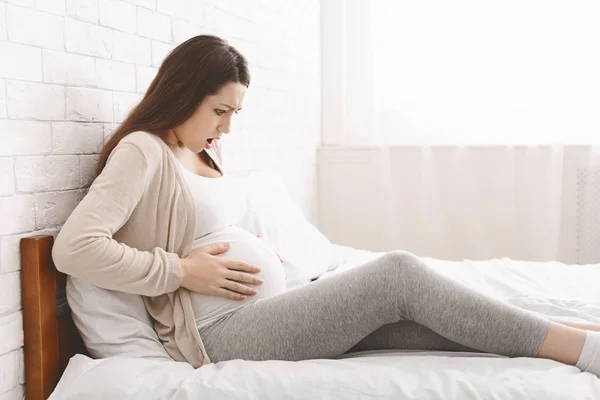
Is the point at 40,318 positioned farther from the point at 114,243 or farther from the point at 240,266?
the point at 240,266

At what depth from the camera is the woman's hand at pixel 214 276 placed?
4.67 feet

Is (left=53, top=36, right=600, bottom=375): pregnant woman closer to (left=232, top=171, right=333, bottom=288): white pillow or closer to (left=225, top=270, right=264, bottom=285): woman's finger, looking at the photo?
(left=225, top=270, right=264, bottom=285): woman's finger

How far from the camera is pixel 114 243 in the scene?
1.33 m

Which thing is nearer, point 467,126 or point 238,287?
point 238,287

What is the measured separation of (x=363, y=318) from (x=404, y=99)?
1.99 meters

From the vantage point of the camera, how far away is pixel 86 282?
4.67 ft

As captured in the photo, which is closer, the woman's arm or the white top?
the woman's arm

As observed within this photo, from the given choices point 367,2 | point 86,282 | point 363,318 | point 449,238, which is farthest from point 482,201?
point 86,282

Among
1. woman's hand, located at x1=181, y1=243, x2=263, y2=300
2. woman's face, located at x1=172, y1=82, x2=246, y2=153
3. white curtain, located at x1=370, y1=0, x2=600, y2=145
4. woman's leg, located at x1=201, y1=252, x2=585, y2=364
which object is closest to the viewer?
woman's leg, located at x1=201, y1=252, x2=585, y2=364

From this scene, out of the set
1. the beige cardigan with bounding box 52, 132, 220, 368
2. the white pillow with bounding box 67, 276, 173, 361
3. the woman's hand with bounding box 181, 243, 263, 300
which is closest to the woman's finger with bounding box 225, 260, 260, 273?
the woman's hand with bounding box 181, 243, 263, 300

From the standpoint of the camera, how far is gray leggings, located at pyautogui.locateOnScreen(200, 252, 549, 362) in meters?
1.30

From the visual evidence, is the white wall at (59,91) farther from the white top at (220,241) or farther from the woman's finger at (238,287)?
the woman's finger at (238,287)

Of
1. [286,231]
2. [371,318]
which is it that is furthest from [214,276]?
[286,231]

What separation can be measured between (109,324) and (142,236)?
0.20 m
